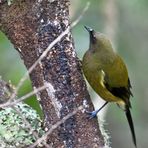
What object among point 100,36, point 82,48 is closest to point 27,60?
point 100,36

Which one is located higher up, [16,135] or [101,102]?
[16,135]

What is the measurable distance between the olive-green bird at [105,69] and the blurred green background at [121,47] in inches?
48.2

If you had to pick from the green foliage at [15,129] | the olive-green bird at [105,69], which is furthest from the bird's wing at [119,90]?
the green foliage at [15,129]

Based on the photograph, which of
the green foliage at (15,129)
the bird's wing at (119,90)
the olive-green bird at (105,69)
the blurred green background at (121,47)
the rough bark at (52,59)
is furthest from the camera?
the blurred green background at (121,47)

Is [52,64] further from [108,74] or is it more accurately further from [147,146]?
[147,146]

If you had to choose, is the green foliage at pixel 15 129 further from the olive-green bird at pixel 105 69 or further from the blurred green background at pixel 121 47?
the blurred green background at pixel 121 47

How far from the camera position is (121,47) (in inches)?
287

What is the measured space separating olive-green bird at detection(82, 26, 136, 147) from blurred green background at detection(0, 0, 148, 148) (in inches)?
48.2

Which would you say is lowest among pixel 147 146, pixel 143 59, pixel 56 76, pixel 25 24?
pixel 147 146

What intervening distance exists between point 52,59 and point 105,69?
2.59 ft

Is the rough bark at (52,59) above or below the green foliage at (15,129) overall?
above

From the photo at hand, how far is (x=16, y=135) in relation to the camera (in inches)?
154

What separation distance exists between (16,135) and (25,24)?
0.66 m

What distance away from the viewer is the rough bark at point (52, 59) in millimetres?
3734
